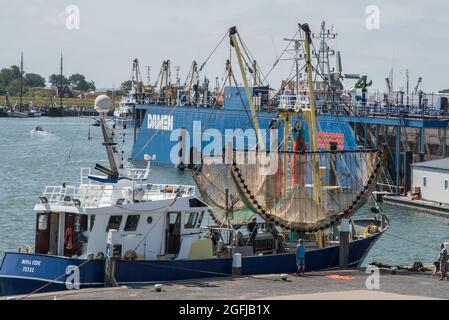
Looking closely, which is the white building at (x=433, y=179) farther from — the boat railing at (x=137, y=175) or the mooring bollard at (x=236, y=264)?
the boat railing at (x=137, y=175)

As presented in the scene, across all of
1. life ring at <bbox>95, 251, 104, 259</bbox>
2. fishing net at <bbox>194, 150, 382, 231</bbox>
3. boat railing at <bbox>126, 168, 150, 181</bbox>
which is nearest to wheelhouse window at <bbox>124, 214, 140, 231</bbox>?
life ring at <bbox>95, 251, 104, 259</bbox>

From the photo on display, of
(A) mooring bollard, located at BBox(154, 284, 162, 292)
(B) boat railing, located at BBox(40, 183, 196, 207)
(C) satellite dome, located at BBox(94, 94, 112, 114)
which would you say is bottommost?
(A) mooring bollard, located at BBox(154, 284, 162, 292)

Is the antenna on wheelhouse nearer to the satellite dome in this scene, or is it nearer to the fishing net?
the satellite dome

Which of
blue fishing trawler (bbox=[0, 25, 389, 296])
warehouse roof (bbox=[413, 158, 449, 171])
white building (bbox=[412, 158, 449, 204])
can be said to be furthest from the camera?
warehouse roof (bbox=[413, 158, 449, 171])

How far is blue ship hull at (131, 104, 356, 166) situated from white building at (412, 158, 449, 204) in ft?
34.6

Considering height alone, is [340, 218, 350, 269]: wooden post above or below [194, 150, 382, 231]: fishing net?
below

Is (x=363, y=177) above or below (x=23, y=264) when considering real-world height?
above

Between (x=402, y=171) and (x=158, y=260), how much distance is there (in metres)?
43.3

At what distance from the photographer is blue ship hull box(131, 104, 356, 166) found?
77438 mm

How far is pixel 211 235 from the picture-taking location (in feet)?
124

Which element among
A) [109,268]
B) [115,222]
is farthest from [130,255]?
[109,268]
